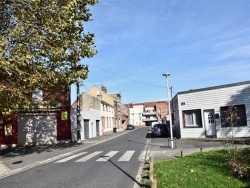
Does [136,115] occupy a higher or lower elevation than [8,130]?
higher

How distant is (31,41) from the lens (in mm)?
13195

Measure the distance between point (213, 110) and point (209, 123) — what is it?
1211mm

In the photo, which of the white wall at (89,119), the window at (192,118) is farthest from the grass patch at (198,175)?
the white wall at (89,119)

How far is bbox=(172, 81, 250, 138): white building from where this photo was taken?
77.2 ft

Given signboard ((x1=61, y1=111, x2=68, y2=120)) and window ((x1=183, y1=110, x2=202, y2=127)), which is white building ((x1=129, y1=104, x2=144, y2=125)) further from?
window ((x1=183, y1=110, x2=202, y2=127))

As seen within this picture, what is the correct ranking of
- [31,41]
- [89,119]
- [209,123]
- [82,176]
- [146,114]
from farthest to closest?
[146,114]
[89,119]
[209,123]
[31,41]
[82,176]

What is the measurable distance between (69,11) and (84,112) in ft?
81.2

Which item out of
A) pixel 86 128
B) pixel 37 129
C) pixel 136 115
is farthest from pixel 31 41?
pixel 136 115

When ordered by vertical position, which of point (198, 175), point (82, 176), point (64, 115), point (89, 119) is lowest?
point (82, 176)

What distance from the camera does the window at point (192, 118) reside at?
87.0 ft

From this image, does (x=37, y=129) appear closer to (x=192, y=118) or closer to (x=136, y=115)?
(x=192, y=118)

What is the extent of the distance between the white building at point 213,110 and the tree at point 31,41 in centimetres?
1389

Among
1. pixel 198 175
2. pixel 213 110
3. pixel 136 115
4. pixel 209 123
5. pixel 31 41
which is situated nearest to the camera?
pixel 198 175

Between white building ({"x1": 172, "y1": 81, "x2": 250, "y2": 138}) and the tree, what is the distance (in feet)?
45.6
